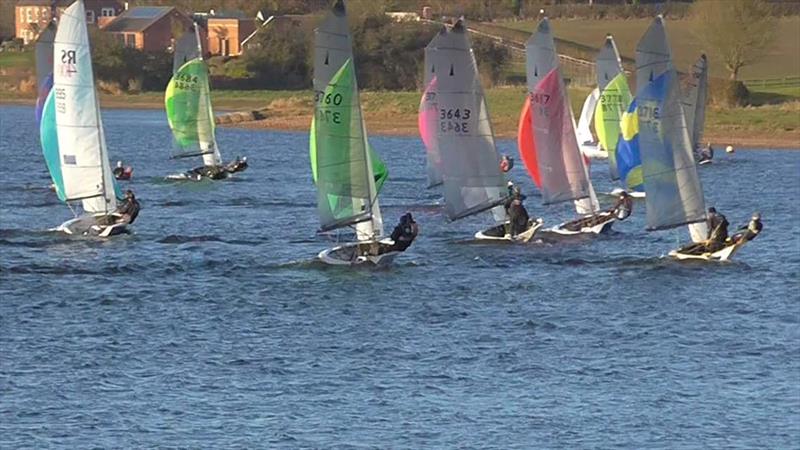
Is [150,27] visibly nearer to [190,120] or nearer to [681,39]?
Result: [681,39]

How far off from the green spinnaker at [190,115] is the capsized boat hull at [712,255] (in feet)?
102

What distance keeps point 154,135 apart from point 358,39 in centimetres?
3701

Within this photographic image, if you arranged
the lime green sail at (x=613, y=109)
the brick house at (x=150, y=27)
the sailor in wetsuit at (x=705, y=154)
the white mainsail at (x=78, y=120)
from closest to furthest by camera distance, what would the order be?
the white mainsail at (x=78, y=120)
the lime green sail at (x=613, y=109)
the sailor in wetsuit at (x=705, y=154)
the brick house at (x=150, y=27)

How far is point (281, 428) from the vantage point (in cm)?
3394

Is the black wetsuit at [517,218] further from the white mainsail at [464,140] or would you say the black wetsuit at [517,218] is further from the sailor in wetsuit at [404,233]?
the sailor in wetsuit at [404,233]

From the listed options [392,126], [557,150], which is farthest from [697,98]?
[557,150]

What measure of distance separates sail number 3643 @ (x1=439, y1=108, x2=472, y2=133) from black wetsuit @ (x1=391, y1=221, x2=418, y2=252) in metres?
7.06

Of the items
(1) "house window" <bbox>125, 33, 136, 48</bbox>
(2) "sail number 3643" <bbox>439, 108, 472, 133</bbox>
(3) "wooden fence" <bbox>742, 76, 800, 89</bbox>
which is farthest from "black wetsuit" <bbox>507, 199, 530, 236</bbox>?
(1) "house window" <bbox>125, 33, 136, 48</bbox>

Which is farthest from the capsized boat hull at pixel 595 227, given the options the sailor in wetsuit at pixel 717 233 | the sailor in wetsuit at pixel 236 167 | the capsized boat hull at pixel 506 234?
the sailor in wetsuit at pixel 236 167

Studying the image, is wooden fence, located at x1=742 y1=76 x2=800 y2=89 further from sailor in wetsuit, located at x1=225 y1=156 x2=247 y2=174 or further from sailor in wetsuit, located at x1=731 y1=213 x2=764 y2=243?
sailor in wetsuit, located at x1=731 y1=213 x2=764 y2=243

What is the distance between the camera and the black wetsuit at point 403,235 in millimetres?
50812

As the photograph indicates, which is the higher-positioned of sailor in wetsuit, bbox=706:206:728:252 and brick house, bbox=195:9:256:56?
brick house, bbox=195:9:256:56

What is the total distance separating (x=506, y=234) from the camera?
57531 millimetres

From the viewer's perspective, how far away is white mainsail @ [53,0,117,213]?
58.1 metres
